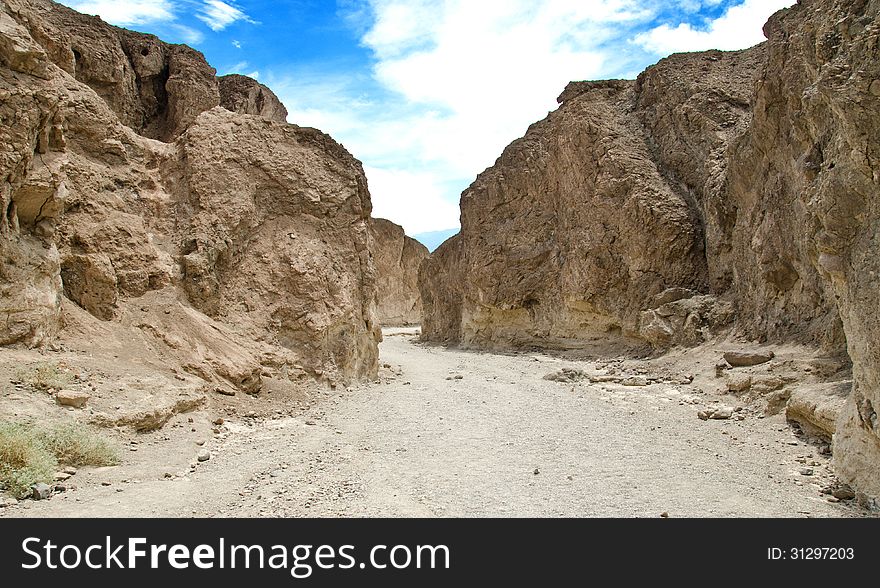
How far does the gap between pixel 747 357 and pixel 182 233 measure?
405 inches

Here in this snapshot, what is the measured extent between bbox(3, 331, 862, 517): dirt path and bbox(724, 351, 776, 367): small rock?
4.06ft

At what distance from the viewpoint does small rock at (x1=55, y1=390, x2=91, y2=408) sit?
6.10m

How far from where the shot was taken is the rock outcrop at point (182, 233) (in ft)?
23.9

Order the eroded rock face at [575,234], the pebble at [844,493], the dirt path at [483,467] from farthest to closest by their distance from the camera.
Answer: the eroded rock face at [575,234], the pebble at [844,493], the dirt path at [483,467]

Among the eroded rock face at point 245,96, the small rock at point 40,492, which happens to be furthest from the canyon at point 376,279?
the eroded rock face at point 245,96

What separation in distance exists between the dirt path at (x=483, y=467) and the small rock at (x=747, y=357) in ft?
4.06

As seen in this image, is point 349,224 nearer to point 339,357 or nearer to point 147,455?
point 339,357

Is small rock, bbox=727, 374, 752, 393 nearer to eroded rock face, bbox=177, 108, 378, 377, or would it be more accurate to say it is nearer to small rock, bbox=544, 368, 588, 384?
small rock, bbox=544, 368, 588, 384

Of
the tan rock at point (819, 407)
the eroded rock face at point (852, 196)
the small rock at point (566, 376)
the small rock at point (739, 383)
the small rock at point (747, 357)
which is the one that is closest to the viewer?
the eroded rock face at point (852, 196)

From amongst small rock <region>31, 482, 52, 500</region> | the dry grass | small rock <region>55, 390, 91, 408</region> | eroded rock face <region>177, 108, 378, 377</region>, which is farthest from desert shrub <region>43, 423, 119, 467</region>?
eroded rock face <region>177, 108, 378, 377</region>

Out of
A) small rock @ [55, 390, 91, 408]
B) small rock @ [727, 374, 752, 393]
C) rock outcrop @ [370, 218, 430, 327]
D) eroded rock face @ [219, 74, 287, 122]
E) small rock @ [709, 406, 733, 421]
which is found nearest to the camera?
small rock @ [55, 390, 91, 408]

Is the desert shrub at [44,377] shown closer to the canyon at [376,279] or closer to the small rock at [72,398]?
the canyon at [376,279]

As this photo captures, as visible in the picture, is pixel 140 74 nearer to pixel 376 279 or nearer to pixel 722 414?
pixel 376 279

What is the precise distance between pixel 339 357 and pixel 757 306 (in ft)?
28.7
